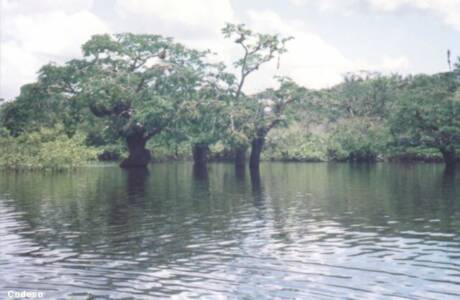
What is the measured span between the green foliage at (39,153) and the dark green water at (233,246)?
30.6 metres

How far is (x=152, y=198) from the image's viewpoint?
3294 cm

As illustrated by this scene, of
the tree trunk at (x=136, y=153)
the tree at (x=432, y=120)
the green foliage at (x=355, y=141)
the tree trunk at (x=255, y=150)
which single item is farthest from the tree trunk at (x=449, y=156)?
the tree trunk at (x=136, y=153)

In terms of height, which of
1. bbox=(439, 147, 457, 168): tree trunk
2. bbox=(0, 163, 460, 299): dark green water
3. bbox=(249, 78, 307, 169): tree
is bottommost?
bbox=(0, 163, 460, 299): dark green water

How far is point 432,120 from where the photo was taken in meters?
66.4

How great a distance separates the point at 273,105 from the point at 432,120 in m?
17.8

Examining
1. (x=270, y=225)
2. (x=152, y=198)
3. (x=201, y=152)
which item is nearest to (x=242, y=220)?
(x=270, y=225)

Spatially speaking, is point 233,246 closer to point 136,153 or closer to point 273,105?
point 273,105

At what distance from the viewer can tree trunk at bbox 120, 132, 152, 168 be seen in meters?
71.0

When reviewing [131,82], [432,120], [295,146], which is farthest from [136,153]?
[432,120]

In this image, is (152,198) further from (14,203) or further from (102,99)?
(102,99)

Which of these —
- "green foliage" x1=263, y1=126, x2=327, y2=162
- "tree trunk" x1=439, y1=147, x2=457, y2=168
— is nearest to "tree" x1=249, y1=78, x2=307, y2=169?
"tree trunk" x1=439, y1=147, x2=457, y2=168

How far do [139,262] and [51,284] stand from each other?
2860 mm

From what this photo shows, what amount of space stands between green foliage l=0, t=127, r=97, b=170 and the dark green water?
1205 inches

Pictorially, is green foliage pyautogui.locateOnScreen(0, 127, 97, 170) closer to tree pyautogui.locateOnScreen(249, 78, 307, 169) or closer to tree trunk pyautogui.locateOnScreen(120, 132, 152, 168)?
tree trunk pyautogui.locateOnScreen(120, 132, 152, 168)
